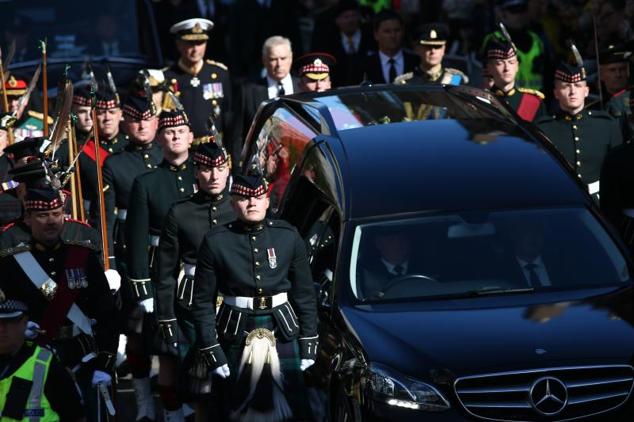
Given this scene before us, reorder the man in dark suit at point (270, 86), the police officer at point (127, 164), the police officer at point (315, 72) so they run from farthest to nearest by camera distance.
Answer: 1. the man in dark suit at point (270, 86)
2. the police officer at point (315, 72)
3. the police officer at point (127, 164)

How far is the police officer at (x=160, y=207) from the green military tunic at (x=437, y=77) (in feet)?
10.8

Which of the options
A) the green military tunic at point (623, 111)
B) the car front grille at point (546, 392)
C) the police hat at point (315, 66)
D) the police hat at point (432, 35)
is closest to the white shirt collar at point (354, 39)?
the police hat at point (432, 35)

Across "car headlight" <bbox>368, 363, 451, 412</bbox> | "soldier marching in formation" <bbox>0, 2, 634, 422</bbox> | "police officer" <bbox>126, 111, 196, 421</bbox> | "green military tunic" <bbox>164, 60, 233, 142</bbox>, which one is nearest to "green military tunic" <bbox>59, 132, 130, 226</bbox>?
"soldier marching in formation" <bbox>0, 2, 634, 422</bbox>

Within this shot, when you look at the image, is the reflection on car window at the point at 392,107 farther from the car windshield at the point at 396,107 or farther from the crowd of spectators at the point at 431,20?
the crowd of spectators at the point at 431,20

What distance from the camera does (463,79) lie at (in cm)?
1537

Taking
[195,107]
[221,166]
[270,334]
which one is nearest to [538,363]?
[270,334]

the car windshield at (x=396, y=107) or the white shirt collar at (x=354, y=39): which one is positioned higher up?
the car windshield at (x=396, y=107)

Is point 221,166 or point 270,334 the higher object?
point 221,166

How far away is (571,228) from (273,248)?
5.53 ft

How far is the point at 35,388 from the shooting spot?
9.23m

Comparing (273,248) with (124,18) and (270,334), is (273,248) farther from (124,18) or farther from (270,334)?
(124,18)

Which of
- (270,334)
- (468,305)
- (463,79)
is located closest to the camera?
(468,305)

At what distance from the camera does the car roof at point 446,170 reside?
34.4ft

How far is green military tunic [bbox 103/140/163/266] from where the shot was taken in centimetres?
1349
